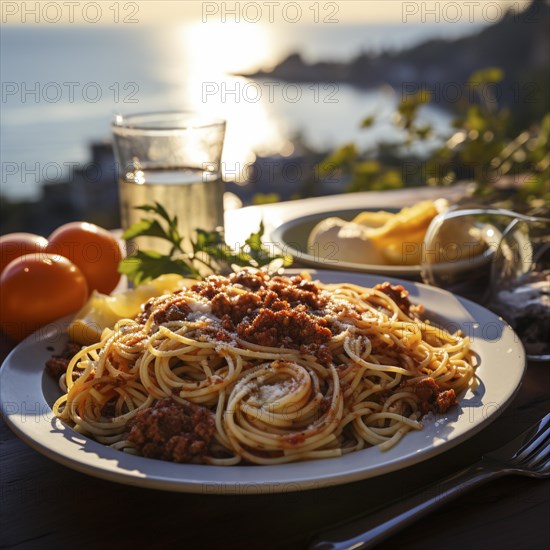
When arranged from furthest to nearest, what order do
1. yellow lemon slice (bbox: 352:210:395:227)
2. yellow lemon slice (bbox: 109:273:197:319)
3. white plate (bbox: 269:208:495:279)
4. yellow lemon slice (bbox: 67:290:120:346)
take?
1. yellow lemon slice (bbox: 352:210:395:227)
2. white plate (bbox: 269:208:495:279)
3. yellow lemon slice (bbox: 109:273:197:319)
4. yellow lemon slice (bbox: 67:290:120:346)

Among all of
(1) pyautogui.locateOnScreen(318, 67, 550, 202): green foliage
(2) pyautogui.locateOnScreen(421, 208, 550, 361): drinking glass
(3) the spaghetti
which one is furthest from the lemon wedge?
(1) pyautogui.locateOnScreen(318, 67, 550, 202): green foliage

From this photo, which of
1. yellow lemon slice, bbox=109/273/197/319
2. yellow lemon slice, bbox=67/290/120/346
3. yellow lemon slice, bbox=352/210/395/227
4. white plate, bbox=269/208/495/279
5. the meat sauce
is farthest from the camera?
yellow lemon slice, bbox=352/210/395/227

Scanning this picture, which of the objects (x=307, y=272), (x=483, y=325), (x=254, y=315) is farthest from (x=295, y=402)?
(x=307, y=272)

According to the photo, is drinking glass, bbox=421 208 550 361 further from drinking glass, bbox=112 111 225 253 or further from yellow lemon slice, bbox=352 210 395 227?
drinking glass, bbox=112 111 225 253

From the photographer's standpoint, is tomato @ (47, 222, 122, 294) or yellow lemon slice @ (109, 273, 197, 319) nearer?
yellow lemon slice @ (109, 273, 197, 319)

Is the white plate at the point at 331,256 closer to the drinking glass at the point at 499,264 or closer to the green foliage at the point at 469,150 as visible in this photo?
the drinking glass at the point at 499,264

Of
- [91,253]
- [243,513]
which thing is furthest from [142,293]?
[243,513]

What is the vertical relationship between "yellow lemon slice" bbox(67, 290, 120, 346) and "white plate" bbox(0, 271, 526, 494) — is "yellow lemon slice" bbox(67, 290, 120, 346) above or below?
below
